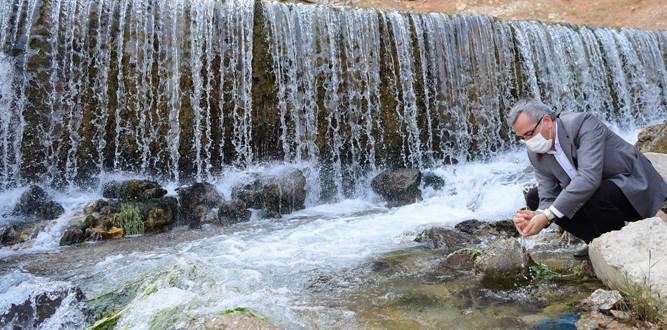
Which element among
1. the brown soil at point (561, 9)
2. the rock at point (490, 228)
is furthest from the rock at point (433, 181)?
the brown soil at point (561, 9)

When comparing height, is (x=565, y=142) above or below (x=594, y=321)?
above

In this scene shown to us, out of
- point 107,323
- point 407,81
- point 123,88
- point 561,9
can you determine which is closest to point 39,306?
point 107,323

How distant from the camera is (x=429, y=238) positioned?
20.3 ft

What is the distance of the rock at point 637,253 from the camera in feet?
10.4

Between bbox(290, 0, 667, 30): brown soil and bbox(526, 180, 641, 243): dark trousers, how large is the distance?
15.6m

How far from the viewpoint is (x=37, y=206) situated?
27.2 feet

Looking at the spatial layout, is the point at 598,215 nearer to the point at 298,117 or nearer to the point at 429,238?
the point at 429,238

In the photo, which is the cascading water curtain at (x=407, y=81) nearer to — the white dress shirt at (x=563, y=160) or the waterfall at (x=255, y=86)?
the waterfall at (x=255, y=86)

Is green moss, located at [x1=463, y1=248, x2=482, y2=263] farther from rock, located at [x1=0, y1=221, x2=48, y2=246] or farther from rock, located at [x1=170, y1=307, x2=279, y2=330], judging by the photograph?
rock, located at [x1=0, y1=221, x2=48, y2=246]

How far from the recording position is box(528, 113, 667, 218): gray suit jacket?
340cm

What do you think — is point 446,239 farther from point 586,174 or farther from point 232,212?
point 232,212

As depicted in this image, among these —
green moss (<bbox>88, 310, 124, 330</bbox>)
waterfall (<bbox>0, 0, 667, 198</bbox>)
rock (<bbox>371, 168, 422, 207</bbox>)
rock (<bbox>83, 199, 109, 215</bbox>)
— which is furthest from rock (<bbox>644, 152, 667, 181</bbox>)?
rock (<bbox>83, 199, 109, 215</bbox>)

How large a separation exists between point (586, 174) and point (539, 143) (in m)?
0.33

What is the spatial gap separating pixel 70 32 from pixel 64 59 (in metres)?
0.47
